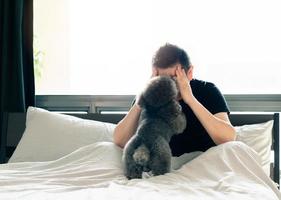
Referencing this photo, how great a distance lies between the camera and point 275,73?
239 cm

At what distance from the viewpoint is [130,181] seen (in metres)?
1.48

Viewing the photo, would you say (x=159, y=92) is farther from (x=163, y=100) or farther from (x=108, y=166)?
(x=108, y=166)

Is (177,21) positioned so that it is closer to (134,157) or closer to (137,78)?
(137,78)

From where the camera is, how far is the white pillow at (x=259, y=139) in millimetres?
1914

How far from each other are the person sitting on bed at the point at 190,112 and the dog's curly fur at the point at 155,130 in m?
0.10

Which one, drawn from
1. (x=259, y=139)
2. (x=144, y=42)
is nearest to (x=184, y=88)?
(x=259, y=139)

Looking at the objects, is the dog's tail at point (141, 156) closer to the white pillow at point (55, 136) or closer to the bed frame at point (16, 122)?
the white pillow at point (55, 136)

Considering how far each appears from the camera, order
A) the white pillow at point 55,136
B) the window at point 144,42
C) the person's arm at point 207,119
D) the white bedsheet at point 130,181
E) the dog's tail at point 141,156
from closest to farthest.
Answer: the white bedsheet at point 130,181 < the dog's tail at point 141,156 < the person's arm at point 207,119 < the white pillow at point 55,136 < the window at point 144,42

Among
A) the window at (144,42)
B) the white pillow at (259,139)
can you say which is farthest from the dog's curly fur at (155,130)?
the window at (144,42)

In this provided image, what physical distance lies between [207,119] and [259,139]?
15.3 inches

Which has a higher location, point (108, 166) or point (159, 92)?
point (159, 92)

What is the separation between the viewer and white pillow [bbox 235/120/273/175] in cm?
191

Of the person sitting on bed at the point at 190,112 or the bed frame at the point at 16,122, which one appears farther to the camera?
the bed frame at the point at 16,122

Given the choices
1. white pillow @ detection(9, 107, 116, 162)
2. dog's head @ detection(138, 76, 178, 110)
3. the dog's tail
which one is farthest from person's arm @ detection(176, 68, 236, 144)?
white pillow @ detection(9, 107, 116, 162)
